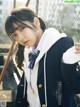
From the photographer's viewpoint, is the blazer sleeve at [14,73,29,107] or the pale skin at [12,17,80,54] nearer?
the pale skin at [12,17,80,54]

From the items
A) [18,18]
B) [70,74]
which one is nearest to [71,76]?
[70,74]

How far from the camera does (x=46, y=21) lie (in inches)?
99.4

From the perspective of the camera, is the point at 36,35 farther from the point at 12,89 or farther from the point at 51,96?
the point at 12,89

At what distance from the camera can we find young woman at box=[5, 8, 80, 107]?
1300 mm

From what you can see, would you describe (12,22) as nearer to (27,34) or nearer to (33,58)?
(27,34)

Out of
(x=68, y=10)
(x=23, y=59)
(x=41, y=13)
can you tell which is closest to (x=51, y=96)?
(x=23, y=59)

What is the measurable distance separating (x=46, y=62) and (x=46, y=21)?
3.91ft

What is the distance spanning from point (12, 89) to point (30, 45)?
999 millimetres

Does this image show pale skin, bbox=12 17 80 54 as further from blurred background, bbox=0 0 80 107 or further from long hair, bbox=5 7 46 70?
blurred background, bbox=0 0 80 107

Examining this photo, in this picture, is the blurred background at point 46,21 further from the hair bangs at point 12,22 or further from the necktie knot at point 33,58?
the hair bangs at point 12,22

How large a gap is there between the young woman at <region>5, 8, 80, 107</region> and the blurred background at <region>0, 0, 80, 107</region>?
1.37 ft

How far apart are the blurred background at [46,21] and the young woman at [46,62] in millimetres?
416

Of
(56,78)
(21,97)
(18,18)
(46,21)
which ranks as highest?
(18,18)

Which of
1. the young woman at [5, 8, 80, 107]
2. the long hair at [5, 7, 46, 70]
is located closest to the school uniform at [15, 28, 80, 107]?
the young woman at [5, 8, 80, 107]
